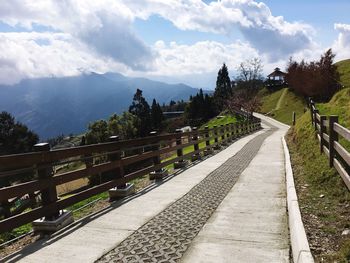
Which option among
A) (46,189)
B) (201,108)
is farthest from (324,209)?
(201,108)

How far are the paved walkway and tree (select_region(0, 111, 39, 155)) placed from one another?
238 ft

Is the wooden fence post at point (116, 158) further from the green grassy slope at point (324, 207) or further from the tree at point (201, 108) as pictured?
the tree at point (201, 108)

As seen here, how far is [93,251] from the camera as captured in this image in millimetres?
5430

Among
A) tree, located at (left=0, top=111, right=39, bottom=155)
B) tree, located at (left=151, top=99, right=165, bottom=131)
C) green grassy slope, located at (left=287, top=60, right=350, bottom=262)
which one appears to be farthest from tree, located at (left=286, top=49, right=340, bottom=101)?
tree, located at (left=151, top=99, right=165, bottom=131)

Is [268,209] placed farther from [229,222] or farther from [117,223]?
[117,223]

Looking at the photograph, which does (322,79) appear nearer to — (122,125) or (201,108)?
(122,125)

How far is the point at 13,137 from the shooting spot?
76.6 meters

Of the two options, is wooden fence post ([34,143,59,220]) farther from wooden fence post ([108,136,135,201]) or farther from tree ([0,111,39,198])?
tree ([0,111,39,198])

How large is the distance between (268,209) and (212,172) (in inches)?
193

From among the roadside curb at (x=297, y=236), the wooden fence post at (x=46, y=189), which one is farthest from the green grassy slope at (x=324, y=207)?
the wooden fence post at (x=46, y=189)

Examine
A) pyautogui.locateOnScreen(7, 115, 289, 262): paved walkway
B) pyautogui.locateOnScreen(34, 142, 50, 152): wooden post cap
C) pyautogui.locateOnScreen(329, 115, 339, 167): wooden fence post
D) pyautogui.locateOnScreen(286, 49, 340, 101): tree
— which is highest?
pyautogui.locateOnScreen(286, 49, 340, 101): tree

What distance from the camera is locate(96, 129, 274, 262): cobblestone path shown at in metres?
5.23

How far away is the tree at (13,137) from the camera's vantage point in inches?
2963

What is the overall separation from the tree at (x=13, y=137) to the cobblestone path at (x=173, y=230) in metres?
72.7
